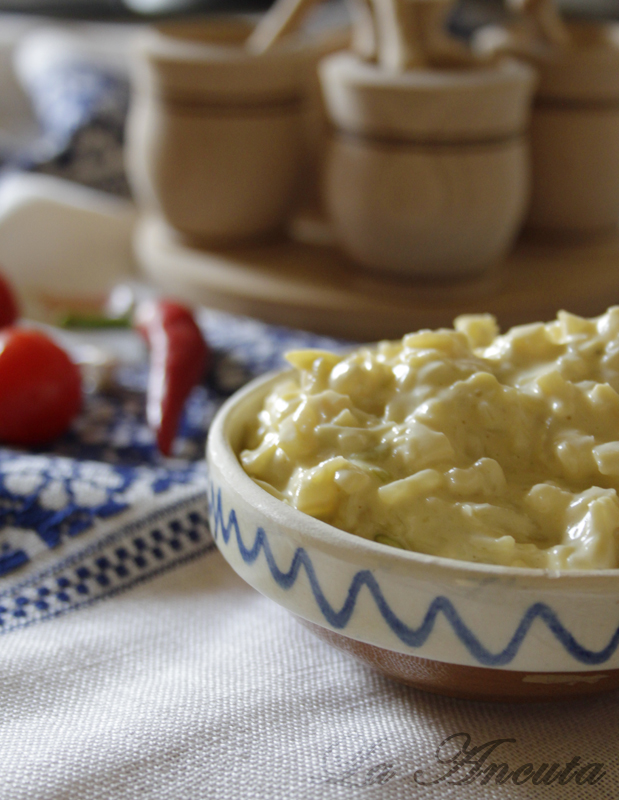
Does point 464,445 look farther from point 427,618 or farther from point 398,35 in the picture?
point 398,35

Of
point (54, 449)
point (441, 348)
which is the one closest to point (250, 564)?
point (441, 348)

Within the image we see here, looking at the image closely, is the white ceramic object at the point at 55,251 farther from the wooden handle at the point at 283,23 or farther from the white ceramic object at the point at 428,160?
the white ceramic object at the point at 428,160

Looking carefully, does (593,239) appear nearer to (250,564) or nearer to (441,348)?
(441,348)

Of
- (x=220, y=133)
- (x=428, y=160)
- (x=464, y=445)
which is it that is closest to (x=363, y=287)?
(x=428, y=160)

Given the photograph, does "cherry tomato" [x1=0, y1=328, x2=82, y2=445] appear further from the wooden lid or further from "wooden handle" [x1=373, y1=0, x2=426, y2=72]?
"wooden handle" [x1=373, y1=0, x2=426, y2=72]

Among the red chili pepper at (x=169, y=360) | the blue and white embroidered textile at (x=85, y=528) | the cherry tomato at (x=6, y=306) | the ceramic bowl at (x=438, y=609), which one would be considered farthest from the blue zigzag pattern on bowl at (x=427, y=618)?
the cherry tomato at (x=6, y=306)

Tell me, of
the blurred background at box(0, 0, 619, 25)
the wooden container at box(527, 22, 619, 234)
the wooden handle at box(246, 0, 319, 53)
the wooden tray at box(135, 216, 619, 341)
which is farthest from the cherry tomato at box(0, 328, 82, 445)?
the blurred background at box(0, 0, 619, 25)
